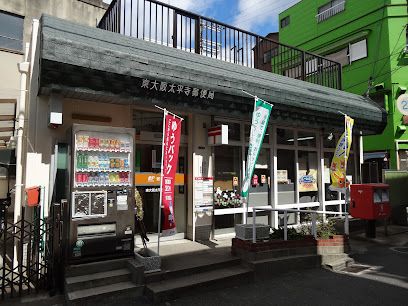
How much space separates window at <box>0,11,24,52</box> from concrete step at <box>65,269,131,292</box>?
14.3 meters

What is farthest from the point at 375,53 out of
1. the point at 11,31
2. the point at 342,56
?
the point at 11,31

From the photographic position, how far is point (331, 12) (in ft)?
70.4

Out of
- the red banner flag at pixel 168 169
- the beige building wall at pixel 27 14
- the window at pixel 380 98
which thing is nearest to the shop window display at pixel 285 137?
the red banner flag at pixel 168 169

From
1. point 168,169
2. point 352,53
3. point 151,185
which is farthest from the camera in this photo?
point 352,53

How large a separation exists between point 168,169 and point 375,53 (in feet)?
56.4

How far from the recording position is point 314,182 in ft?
35.7

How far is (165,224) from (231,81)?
3.72m

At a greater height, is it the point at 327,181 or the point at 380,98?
the point at 380,98

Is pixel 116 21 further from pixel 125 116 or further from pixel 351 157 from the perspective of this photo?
pixel 351 157

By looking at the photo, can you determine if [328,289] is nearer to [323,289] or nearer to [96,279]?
[323,289]

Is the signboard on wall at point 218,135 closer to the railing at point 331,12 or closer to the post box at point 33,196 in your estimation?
the post box at point 33,196

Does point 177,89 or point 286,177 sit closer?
point 177,89

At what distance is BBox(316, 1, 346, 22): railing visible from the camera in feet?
67.7

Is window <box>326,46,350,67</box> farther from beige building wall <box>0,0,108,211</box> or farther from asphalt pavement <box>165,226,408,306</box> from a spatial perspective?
asphalt pavement <box>165,226,408,306</box>
